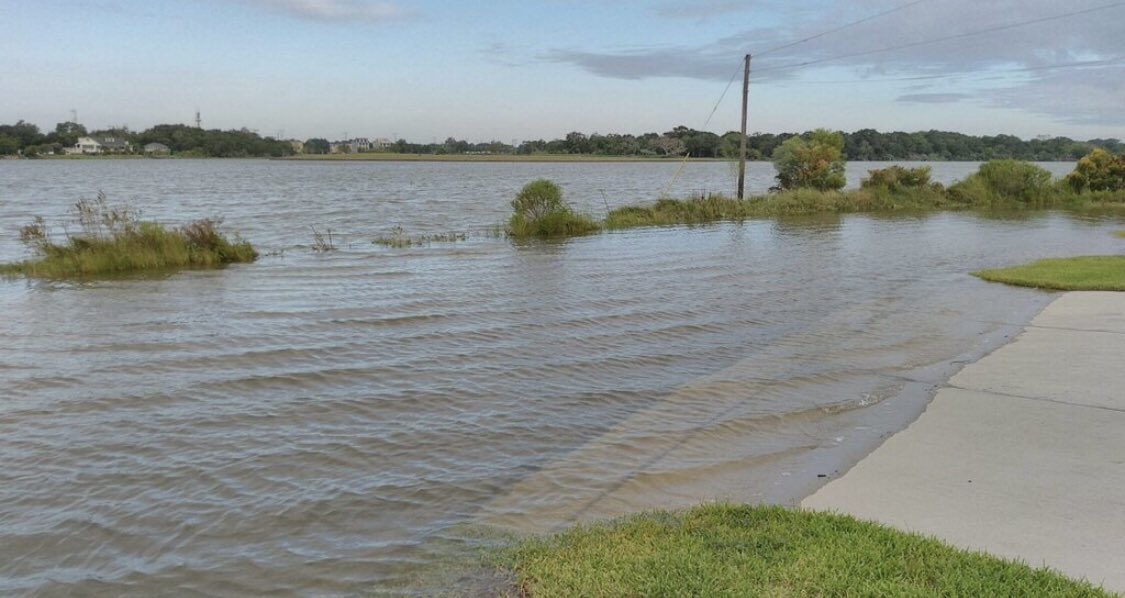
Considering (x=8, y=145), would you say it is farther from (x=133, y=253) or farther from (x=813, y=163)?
(x=133, y=253)

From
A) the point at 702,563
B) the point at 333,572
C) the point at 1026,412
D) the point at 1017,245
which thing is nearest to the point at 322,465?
the point at 333,572

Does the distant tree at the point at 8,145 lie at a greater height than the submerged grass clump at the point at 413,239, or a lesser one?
greater

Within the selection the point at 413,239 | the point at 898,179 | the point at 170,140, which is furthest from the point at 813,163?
the point at 170,140

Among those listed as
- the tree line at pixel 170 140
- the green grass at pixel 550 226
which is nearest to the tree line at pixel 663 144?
the tree line at pixel 170 140

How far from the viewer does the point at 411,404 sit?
27.0 feet

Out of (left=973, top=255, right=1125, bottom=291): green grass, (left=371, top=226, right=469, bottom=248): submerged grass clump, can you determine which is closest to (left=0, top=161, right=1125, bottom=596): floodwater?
(left=973, top=255, right=1125, bottom=291): green grass

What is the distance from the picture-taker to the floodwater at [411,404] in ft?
16.9

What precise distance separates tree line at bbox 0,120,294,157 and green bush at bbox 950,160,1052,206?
135m

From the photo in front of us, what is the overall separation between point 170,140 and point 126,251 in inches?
5603

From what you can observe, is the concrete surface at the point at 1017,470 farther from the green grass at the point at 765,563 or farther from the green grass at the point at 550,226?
the green grass at the point at 550,226

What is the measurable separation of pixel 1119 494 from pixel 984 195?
138 ft

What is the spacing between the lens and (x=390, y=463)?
257 inches

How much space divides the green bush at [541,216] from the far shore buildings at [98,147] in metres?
141

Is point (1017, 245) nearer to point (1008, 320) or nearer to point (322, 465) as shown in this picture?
point (1008, 320)
